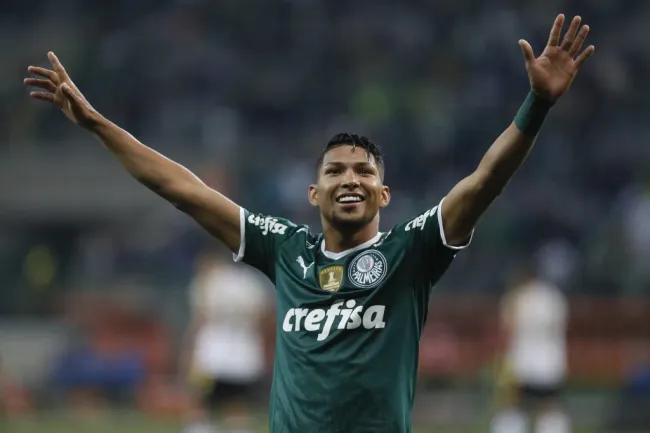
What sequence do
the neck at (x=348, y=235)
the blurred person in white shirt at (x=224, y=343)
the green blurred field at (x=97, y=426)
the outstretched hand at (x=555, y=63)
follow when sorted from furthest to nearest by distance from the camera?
the green blurred field at (x=97, y=426), the blurred person in white shirt at (x=224, y=343), the neck at (x=348, y=235), the outstretched hand at (x=555, y=63)

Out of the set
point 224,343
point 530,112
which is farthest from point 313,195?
point 224,343

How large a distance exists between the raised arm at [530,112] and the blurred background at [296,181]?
913cm

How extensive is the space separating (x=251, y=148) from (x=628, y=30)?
672 centimetres

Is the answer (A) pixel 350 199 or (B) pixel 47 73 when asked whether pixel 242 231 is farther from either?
(B) pixel 47 73

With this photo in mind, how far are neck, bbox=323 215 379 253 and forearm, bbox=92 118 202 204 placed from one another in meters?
0.65

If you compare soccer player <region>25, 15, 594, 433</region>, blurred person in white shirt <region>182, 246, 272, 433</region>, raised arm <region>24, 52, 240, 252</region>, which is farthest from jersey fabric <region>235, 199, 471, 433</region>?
blurred person in white shirt <region>182, 246, 272, 433</region>

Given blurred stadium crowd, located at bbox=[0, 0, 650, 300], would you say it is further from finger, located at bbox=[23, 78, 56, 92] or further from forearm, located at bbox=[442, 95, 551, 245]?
forearm, located at bbox=[442, 95, 551, 245]

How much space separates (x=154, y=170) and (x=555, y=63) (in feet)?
6.01

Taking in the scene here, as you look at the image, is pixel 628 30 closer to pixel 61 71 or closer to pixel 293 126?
pixel 293 126

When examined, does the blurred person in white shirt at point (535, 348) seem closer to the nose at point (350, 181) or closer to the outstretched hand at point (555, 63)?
the nose at point (350, 181)

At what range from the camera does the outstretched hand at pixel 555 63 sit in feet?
15.3

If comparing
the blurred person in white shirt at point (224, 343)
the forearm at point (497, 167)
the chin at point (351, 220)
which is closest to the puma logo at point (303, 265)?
the chin at point (351, 220)

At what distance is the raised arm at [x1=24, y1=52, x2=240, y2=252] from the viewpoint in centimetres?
539

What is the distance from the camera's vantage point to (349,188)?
509cm
